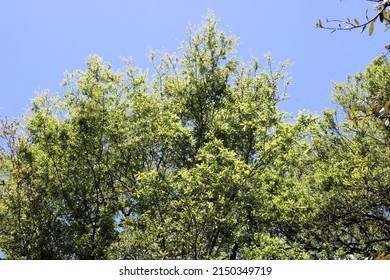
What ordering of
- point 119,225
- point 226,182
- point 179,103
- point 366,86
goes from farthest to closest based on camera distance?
1. point 366,86
2. point 179,103
3. point 119,225
4. point 226,182

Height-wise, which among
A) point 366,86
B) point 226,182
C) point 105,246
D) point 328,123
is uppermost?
point 366,86

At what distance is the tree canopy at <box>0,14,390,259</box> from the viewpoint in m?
16.2

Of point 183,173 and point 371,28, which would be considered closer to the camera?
point 371,28

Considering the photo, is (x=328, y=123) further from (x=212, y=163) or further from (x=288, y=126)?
(x=212, y=163)

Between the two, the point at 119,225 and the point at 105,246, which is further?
the point at 119,225

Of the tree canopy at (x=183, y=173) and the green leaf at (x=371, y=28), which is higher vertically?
the tree canopy at (x=183, y=173)

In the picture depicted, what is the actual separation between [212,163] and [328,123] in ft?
39.6

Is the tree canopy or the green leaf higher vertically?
the tree canopy

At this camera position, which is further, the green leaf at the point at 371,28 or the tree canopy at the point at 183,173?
the tree canopy at the point at 183,173

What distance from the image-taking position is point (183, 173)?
53.0 ft

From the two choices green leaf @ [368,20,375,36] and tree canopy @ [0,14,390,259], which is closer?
green leaf @ [368,20,375,36]

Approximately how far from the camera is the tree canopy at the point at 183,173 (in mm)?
16188

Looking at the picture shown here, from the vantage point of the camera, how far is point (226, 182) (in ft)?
51.0

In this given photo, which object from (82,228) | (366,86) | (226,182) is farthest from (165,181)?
(366,86)
